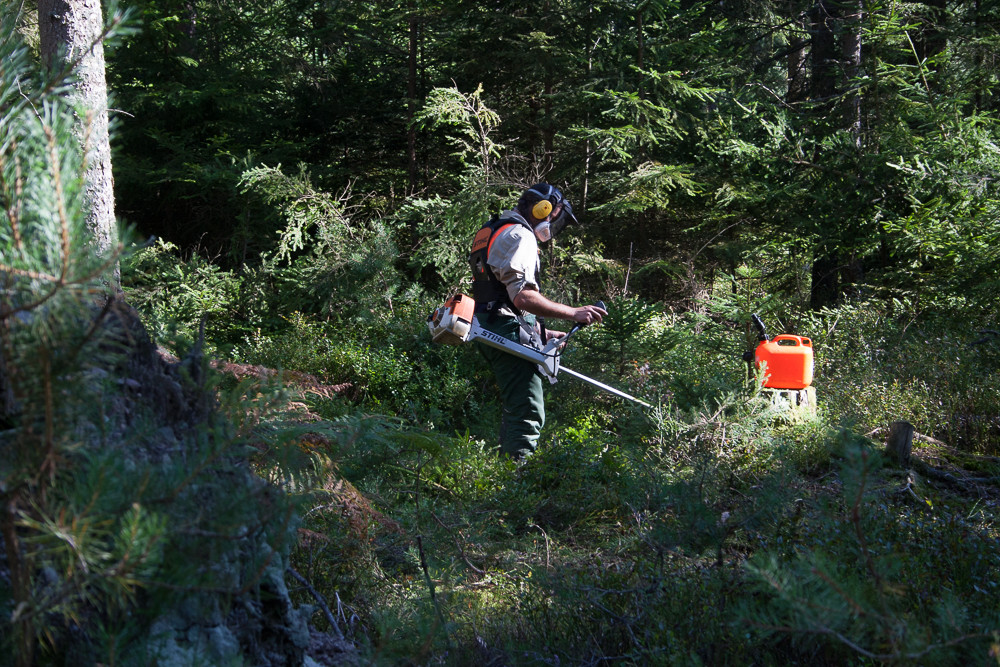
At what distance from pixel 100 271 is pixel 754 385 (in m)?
4.97

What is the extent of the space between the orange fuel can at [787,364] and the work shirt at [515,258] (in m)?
2.22

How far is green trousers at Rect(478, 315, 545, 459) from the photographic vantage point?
5.58 metres

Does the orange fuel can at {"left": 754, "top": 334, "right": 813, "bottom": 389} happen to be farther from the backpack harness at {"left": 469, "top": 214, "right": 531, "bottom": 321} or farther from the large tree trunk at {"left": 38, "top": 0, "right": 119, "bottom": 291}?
the large tree trunk at {"left": 38, "top": 0, "right": 119, "bottom": 291}

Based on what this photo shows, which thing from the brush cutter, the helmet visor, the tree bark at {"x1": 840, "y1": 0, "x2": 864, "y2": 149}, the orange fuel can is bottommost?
the orange fuel can

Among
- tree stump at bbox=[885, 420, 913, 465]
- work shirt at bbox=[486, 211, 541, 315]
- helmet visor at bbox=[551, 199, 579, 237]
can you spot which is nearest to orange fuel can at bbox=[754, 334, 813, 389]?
tree stump at bbox=[885, 420, 913, 465]

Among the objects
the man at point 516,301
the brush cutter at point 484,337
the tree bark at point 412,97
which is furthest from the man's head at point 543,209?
the tree bark at point 412,97

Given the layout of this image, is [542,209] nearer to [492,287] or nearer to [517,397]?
[492,287]

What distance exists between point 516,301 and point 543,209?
793 mm

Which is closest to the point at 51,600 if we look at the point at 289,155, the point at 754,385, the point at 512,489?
the point at 512,489

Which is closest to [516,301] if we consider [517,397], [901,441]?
[517,397]

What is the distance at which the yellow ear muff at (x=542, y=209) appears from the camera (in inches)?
221

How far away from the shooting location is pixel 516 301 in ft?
17.7

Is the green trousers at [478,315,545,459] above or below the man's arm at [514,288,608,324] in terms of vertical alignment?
below

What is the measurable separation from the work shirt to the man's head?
26 centimetres
